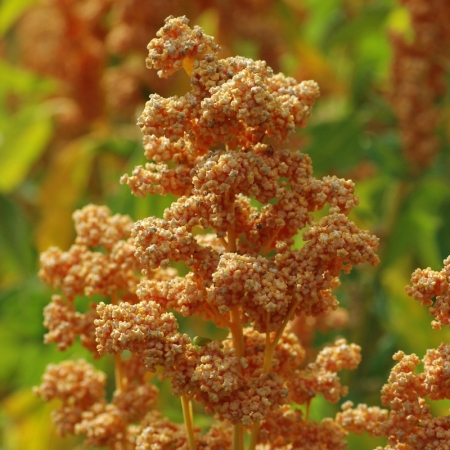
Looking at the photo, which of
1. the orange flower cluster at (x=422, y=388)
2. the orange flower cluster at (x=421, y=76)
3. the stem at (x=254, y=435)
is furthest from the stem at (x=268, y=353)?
the orange flower cluster at (x=421, y=76)

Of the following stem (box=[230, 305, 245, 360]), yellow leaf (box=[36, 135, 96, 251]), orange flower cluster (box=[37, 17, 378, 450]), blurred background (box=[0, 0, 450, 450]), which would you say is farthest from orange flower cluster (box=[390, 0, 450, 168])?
stem (box=[230, 305, 245, 360])

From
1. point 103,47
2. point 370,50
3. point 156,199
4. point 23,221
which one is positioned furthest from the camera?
point 370,50

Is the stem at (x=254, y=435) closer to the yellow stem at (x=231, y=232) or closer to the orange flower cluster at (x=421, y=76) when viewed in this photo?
the yellow stem at (x=231, y=232)

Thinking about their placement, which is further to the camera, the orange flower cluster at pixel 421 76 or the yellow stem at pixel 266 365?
the orange flower cluster at pixel 421 76

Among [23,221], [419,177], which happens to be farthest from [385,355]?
[23,221]

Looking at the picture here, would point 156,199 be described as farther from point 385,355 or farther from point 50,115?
point 50,115

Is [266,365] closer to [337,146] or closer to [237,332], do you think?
[237,332]

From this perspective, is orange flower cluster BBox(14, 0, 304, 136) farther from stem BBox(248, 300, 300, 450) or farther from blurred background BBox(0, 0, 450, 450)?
stem BBox(248, 300, 300, 450)
